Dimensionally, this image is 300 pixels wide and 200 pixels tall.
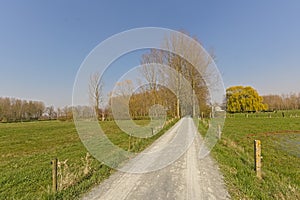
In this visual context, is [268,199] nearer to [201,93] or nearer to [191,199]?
[191,199]

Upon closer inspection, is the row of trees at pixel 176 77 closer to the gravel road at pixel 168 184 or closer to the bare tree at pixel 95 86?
the bare tree at pixel 95 86

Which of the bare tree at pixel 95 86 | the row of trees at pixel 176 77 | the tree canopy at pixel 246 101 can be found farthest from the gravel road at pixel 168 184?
the tree canopy at pixel 246 101

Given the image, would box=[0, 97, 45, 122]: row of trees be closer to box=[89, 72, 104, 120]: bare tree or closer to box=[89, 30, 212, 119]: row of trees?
box=[89, 30, 212, 119]: row of trees

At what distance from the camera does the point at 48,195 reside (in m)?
4.47

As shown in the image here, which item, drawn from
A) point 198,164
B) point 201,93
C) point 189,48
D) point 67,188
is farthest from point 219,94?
point 67,188

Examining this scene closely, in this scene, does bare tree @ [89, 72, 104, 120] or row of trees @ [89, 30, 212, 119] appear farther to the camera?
row of trees @ [89, 30, 212, 119]

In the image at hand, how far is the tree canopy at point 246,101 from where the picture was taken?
79062mm

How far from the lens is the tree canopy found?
259 ft

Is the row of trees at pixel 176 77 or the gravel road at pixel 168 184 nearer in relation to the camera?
the gravel road at pixel 168 184

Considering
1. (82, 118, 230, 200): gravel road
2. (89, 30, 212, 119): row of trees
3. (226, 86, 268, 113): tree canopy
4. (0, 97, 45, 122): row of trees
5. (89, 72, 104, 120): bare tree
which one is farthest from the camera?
(226, 86, 268, 113): tree canopy

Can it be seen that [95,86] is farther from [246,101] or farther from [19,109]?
[19,109]

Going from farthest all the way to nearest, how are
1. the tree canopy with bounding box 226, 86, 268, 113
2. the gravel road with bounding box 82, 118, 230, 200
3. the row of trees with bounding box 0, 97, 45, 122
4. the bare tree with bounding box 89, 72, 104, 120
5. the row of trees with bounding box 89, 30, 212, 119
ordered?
the tree canopy with bounding box 226, 86, 268, 113
the row of trees with bounding box 0, 97, 45, 122
the row of trees with bounding box 89, 30, 212, 119
the bare tree with bounding box 89, 72, 104, 120
the gravel road with bounding box 82, 118, 230, 200

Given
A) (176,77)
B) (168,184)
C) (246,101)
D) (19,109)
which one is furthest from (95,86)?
(19,109)

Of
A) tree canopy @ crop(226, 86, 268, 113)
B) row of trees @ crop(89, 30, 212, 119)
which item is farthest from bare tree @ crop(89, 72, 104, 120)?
tree canopy @ crop(226, 86, 268, 113)
